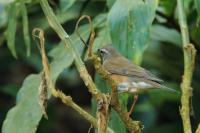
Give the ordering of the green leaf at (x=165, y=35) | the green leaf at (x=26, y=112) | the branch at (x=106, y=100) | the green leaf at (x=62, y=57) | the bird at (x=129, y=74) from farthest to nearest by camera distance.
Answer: the green leaf at (x=165, y=35)
the green leaf at (x=62, y=57)
the green leaf at (x=26, y=112)
the bird at (x=129, y=74)
the branch at (x=106, y=100)

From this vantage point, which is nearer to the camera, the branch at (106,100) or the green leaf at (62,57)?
the branch at (106,100)

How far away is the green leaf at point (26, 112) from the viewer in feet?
9.96

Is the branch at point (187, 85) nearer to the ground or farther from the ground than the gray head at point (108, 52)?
A: farther from the ground

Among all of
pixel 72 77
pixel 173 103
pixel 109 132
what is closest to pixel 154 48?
pixel 173 103

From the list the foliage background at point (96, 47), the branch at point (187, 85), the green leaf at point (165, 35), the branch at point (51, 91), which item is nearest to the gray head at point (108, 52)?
the foliage background at point (96, 47)

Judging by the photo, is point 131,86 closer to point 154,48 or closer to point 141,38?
point 141,38

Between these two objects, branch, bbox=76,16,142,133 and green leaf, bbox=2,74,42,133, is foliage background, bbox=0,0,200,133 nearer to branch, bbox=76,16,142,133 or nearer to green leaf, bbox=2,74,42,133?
green leaf, bbox=2,74,42,133

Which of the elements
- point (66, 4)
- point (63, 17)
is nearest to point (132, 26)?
point (66, 4)

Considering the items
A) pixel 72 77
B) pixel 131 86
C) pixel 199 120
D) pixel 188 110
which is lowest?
pixel 72 77

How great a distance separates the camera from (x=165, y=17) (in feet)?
11.7

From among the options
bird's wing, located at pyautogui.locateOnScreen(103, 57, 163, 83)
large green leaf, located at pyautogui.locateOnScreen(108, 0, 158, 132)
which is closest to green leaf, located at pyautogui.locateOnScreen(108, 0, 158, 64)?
large green leaf, located at pyautogui.locateOnScreen(108, 0, 158, 132)

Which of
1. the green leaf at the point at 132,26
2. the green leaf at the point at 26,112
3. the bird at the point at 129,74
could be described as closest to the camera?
the green leaf at the point at 132,26

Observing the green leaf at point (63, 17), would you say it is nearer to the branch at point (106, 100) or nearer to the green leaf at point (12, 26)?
the green leaf at point (12, 26)

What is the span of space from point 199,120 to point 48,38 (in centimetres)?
199
